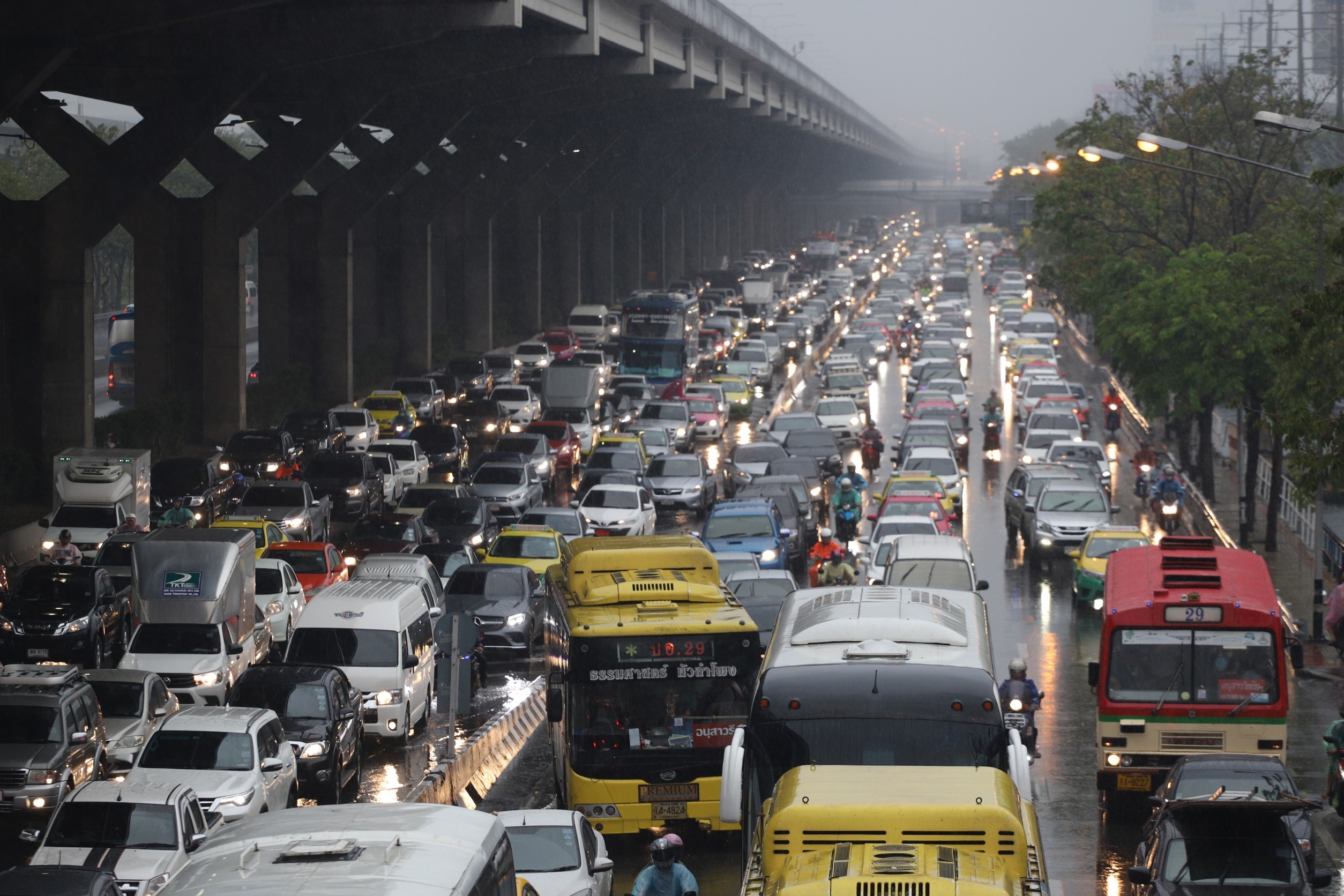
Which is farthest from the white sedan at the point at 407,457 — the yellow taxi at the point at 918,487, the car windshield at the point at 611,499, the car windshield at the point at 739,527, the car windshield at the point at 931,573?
the car windshield at the point at 931,573

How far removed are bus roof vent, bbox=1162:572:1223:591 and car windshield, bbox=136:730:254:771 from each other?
909cm

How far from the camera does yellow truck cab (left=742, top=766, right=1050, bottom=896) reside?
10141mm

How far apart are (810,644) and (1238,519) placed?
1229 inches

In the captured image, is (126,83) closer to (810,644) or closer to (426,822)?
(810,644)

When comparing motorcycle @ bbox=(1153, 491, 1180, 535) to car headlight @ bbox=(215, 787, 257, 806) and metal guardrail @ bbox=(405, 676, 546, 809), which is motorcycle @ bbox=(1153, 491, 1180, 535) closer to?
metal guardrail @ bbox=(405, 676, 546, 809)

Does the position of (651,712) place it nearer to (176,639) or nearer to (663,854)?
(663,854)

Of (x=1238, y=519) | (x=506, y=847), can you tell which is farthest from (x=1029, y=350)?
(x=506, y=847)

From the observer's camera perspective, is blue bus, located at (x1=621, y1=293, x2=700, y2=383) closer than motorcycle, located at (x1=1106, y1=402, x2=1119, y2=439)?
No

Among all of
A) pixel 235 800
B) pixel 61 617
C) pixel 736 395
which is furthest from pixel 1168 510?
pixel 235 800

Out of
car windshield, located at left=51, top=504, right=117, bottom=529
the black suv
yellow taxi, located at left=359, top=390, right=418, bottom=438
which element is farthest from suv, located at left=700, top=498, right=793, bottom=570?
yellow taxi, located at left=359, top=390, right=418, bottom=438

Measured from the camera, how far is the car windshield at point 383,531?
3350 centimetres

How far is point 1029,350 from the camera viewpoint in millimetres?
72125

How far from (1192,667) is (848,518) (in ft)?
60.7

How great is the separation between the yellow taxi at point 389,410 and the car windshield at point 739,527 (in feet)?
64.1
